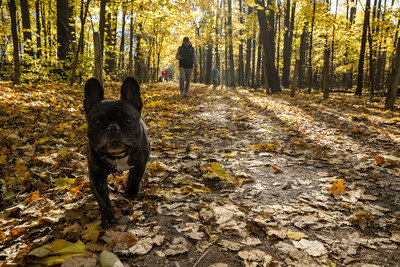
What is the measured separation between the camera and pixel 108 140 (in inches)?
81.6

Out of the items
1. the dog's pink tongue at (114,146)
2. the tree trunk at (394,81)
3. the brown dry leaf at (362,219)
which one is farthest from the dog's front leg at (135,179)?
the tree trunk at (394,81)

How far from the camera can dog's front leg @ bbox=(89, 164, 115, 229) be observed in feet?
7.76

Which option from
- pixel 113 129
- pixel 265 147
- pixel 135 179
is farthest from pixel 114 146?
pixel 265 147

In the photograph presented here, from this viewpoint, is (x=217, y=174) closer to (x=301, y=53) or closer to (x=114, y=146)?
(x=114, y=146)

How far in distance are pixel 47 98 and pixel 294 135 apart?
25.6 ft

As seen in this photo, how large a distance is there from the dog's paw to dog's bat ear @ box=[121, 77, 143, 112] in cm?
122

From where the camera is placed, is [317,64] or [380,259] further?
[317,64]

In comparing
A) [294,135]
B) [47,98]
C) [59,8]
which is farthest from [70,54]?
[294,135]

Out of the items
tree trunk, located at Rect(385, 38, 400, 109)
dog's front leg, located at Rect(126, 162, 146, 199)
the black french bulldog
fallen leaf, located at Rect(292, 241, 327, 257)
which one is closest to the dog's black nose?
the black french bulldog

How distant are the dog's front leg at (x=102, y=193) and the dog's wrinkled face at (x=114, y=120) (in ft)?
0.90

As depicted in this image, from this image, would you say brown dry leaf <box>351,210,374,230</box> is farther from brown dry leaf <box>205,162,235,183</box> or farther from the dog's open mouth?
the dog's open mouth

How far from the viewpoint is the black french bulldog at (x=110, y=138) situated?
2.13m

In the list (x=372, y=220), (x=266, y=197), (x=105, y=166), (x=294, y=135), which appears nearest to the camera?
(x=105, y=166)

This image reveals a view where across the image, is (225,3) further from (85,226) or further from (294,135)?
(85,226)
